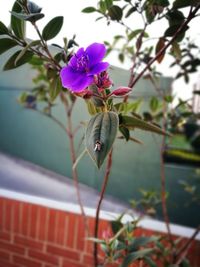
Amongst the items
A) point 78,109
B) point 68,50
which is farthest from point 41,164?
point 68,50

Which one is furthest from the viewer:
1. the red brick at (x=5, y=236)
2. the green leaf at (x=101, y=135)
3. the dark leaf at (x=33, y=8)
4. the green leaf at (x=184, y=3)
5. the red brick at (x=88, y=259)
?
the red brick at (x=5, y=236)

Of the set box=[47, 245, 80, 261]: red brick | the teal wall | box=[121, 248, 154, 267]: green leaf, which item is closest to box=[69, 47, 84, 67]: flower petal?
box=[121, 248, 154, 267]: green leaf

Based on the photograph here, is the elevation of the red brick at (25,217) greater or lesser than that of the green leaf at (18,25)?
lesser

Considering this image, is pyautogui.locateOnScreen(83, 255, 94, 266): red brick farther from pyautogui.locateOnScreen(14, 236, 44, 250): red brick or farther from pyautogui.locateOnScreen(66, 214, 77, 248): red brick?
pyautogui.locateOnScreen(14, 236, 44, 250): red brick

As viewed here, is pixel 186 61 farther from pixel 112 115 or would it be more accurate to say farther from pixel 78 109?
pixel 112 115

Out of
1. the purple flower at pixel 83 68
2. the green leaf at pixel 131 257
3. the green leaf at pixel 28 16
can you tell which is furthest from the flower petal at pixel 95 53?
the green leaf at pixel 131 257

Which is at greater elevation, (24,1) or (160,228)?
(24,1)

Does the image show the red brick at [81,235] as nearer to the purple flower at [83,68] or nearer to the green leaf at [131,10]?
the green leaf at [131,10]
